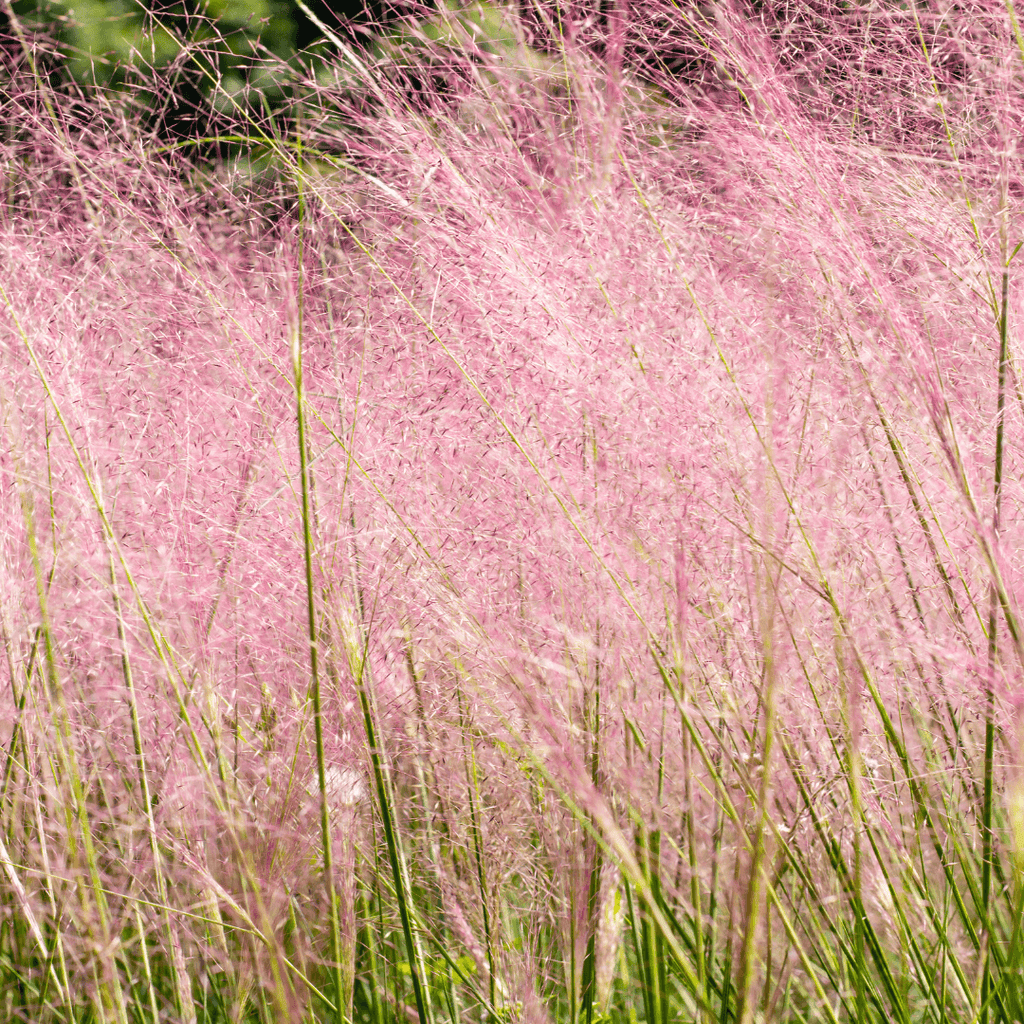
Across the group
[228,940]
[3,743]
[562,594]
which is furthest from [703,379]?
[3,743]

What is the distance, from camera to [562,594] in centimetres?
79

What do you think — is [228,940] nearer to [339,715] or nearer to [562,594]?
[339,715]

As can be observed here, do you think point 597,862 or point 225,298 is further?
point 225,298

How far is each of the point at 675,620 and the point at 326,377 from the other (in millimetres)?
514

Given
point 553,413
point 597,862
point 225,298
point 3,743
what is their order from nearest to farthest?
point 597,862
point 553,413
point 3,743
point 225,298

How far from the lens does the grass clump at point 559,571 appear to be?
2.58 feet

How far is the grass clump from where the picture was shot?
Answer: 787mm

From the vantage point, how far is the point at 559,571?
813mm

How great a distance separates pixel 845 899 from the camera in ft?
2.90

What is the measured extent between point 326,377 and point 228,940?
588 mm

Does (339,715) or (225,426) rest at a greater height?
(225,426)

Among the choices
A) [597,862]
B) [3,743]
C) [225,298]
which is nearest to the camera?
[597,862]

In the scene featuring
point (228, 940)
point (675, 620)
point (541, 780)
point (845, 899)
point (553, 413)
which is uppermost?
point (553, 413)

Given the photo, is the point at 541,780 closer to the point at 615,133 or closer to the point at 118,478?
the point at 118,478
